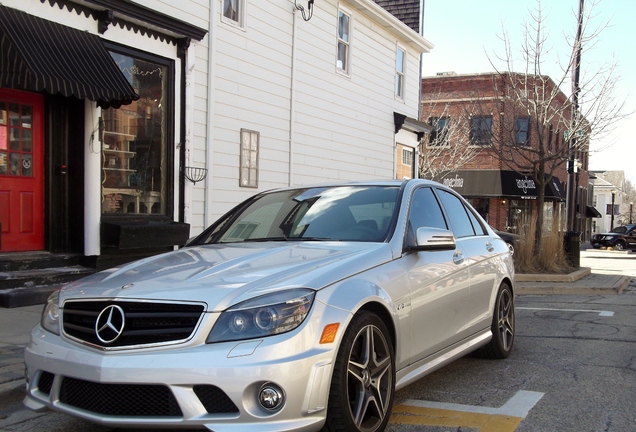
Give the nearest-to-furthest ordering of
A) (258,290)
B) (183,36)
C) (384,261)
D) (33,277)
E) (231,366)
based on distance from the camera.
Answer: (231,366)
(258,290)
(384,261)
(33,277)
(183,36)

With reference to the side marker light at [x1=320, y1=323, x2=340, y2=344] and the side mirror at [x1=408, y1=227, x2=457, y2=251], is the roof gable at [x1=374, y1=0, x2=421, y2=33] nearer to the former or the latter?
the side mirror at [x1=408, y1=227, x2=457, y2=251]

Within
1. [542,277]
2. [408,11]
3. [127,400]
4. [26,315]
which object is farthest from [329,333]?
[408,11]

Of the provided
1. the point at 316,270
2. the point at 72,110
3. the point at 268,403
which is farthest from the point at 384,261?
the point at 72,110

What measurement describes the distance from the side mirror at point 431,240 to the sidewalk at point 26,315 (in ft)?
9.89

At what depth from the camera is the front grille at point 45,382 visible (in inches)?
136

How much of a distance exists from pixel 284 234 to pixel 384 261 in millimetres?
922

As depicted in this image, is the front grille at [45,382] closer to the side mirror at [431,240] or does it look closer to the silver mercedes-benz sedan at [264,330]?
the silver mercedes-benz sedan at [264,330]

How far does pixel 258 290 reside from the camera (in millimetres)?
3281

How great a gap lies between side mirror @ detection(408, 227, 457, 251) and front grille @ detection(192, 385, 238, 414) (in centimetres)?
179

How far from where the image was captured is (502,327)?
19.6 ft

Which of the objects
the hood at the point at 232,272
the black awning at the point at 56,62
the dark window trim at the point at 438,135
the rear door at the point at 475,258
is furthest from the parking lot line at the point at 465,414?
the dark window trim at the point at 438,135

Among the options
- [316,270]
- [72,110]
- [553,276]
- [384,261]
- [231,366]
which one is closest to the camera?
[231,366]

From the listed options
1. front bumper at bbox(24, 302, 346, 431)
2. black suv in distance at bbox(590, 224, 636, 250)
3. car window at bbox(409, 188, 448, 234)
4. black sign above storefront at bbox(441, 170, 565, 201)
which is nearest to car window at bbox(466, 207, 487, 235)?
car window at bbox(409, 188, 448, 234)

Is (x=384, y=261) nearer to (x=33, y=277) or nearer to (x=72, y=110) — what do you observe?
(x=33, y=277)
